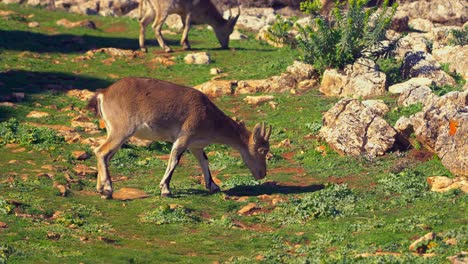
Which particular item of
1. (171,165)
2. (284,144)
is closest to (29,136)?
(171,165)

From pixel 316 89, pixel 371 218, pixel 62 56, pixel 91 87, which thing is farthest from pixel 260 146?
pixel 62 56

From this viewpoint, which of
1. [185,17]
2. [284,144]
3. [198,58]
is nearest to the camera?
[284,144]

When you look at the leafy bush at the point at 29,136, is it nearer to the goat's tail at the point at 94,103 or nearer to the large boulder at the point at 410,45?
the goat's tail at the point at 94,103

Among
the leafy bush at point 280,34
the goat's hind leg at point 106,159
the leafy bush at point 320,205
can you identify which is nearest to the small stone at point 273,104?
the leafy bush at point 280,34

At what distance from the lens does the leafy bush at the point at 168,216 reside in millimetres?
16922

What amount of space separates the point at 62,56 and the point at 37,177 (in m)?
16.1

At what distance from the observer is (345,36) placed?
28.1 metres

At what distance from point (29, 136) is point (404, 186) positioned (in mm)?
9906

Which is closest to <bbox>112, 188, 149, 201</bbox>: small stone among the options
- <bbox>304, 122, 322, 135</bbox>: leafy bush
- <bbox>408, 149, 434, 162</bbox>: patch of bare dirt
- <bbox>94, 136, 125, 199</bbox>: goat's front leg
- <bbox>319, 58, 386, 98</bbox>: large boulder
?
<bbox>94, 136, 125, 199</bbox>: goat's front leg

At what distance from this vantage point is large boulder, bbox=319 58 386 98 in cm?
2691

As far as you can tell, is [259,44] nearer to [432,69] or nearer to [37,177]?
[432,69]

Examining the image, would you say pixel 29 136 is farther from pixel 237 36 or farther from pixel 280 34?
pixel 237 36

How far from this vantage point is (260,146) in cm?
2016

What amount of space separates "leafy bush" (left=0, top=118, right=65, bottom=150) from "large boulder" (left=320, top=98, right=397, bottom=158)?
265 inches
